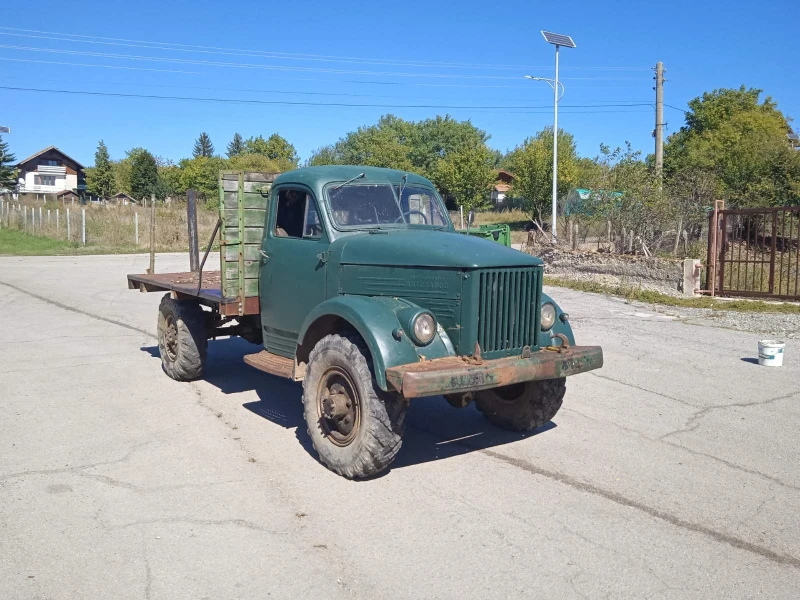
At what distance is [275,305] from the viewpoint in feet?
21.8

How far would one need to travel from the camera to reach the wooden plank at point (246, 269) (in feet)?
22.6

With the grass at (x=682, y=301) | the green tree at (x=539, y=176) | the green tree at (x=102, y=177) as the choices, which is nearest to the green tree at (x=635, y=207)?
the grass at (x=682, y=301)

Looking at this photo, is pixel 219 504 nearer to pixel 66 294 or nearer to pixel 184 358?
pixel 184 358

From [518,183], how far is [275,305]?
156ft

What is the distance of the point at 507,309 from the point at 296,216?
2.21 metres

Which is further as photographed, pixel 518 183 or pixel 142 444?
pixel 518 183

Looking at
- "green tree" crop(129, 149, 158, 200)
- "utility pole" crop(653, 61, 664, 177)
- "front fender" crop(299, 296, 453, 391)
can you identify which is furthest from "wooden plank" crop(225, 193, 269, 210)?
"green tree" crop(129, 149, 158, 200)

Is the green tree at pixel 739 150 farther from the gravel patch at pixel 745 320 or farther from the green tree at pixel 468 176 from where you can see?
the green tree at pixel 468 176

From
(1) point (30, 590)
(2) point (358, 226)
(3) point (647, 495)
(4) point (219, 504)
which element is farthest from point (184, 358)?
(3) point (647, 495)

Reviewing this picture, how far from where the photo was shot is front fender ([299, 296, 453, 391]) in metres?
4.87

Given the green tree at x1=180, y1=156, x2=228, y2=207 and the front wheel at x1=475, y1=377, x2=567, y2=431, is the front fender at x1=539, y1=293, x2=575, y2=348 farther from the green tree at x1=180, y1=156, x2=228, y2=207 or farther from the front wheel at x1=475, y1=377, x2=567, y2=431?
the green tree at x1=180, y1=156, x2=228, y2=207

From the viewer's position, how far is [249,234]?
6918 millimetres

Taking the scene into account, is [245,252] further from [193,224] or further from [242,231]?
[193,224]

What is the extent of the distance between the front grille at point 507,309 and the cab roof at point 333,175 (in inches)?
71.8
